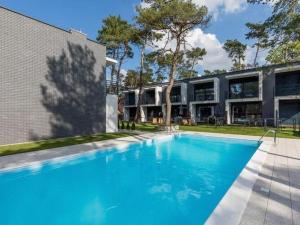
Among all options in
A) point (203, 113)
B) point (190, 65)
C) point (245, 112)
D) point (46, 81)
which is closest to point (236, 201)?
point (46, 81)

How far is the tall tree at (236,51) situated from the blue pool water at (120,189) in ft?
87.6

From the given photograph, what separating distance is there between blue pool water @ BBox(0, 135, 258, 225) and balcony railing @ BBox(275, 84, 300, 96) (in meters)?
12.8

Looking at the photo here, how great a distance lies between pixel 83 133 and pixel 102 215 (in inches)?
418

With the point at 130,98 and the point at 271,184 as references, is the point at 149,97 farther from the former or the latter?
the point at 271,184

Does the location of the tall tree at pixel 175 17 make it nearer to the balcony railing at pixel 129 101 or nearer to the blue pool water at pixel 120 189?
the blue pool water at pixel 120 189

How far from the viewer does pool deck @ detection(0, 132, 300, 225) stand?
11.3 feet

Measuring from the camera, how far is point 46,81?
39.9ft

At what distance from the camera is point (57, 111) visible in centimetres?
1273

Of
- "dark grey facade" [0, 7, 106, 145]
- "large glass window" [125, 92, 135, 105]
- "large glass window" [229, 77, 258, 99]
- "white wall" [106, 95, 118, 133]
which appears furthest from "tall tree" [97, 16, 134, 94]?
"large glass window" [229, 77, 258, 99]

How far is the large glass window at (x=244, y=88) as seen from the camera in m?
21.7

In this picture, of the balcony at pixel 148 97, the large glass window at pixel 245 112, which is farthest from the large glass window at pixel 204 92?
the balcony at pixel 148 97

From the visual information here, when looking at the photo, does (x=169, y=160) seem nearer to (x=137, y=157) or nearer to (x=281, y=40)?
(x=137, y=157)

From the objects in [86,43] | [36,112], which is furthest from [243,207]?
[86,43]

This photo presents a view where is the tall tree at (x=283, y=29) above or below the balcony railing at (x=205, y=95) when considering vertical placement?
above
